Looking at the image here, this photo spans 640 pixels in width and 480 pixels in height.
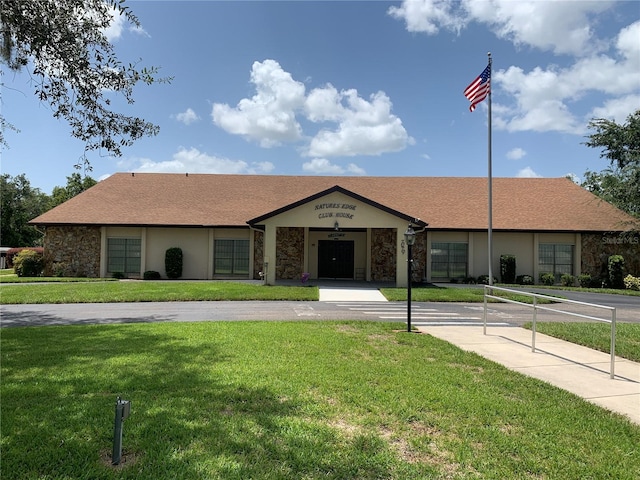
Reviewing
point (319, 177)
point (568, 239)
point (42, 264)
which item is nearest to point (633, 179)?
point (568, 239)

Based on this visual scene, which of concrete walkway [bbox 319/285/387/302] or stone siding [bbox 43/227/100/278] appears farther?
stone siding [bbox 43/227/100/278]

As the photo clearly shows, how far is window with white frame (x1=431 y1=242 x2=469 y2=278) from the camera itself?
22266 millimetres

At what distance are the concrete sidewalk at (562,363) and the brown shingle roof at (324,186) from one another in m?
13.4

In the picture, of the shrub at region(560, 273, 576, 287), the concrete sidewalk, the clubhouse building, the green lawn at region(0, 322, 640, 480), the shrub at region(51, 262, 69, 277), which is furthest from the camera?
the shrub at region(51, 262, 69, 277)

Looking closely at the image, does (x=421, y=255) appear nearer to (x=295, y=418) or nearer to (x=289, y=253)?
(x=289, y=253)

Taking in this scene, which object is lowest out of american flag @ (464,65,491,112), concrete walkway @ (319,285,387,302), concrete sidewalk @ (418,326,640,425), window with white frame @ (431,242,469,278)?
concrete sidewalk @ (418,326,640,425)

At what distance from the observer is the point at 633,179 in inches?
A: 947

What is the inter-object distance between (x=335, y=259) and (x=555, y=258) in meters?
12.1

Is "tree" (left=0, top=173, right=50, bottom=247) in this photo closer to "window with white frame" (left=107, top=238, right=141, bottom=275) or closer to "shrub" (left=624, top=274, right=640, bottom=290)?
"window with white frame" (left=107, top=238, right=141, bottom=275)

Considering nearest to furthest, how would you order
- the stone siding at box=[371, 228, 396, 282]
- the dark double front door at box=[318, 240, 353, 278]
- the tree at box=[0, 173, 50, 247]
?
the stone siding at box=[371, 228, 396, 282], the dark double front door at box=[318, 240, 353, 278], the tree at box=[0, 173, 50, 247]

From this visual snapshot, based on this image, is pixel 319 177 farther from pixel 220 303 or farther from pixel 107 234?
pixel 220 303

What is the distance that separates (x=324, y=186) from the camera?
26625 mm

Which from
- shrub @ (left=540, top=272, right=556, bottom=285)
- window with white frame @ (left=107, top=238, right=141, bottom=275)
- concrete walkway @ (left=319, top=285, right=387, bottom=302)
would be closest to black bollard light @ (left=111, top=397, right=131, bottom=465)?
concrete walkway @ (left=319, top=285, right=387, bottom=302)

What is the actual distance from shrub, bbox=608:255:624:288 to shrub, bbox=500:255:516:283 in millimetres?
5043
